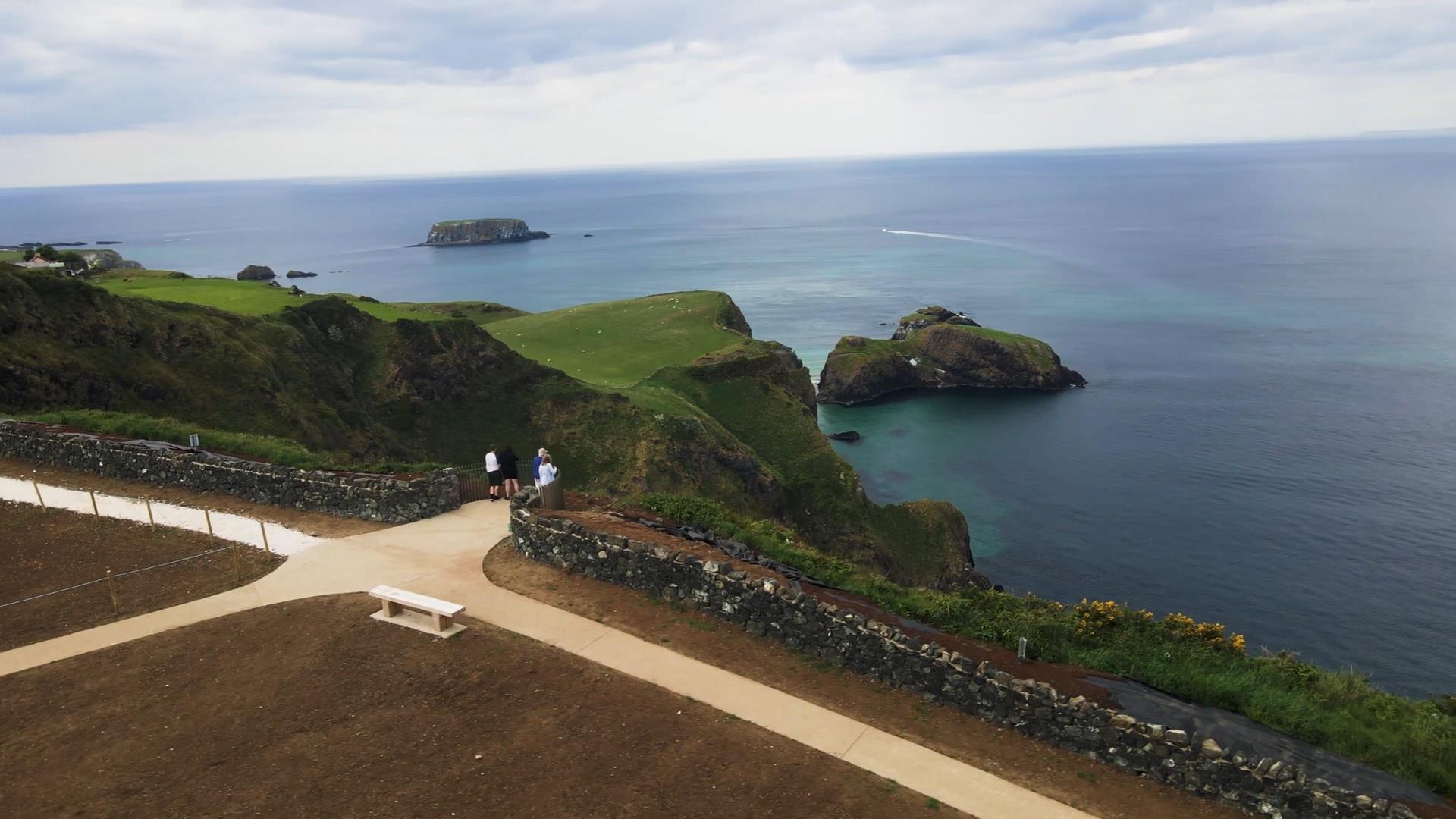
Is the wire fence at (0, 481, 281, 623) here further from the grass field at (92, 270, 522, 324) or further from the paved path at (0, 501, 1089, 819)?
the grass field at (92, 270, 522, 324)

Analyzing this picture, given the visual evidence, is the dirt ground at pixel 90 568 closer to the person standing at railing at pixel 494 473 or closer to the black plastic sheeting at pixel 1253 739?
the person standing at railing at pixel 494 473

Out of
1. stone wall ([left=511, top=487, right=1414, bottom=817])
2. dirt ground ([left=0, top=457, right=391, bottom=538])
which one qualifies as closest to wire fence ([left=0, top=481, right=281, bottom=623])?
dirt ground ([left=0, top=457, right=391, bottom=538])

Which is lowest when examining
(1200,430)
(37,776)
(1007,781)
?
(1200,430)

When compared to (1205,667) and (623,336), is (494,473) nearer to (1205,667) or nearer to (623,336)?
(1205,667)

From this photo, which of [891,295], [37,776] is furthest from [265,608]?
[891,295]

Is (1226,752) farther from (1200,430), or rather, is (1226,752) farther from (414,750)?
(1200,430)

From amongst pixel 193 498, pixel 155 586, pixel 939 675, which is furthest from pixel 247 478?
pixel 939 675

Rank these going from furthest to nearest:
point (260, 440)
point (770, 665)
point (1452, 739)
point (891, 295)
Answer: point (891, 295) < point (260, 440) < point (770, 665) < point (1452, 739)

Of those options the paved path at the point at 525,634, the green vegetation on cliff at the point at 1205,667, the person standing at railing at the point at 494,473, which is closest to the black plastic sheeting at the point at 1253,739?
the green vegetation on cliff at the point at 1205,667
